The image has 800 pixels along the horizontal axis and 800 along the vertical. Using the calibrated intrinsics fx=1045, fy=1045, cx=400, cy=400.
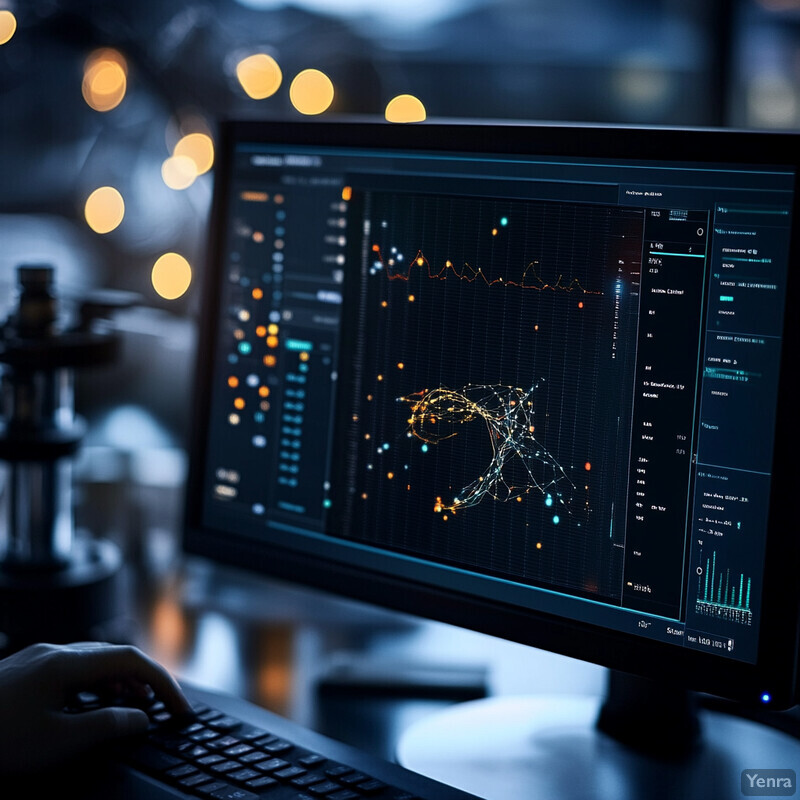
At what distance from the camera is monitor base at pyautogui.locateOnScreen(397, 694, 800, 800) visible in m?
0.77

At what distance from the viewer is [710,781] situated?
2.58ft

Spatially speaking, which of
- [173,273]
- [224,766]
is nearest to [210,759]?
[224,766]

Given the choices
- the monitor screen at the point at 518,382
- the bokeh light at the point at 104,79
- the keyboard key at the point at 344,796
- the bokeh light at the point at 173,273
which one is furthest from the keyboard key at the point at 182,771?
the bokeh light at the point at 104,79

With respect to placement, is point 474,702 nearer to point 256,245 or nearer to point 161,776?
point 161,776

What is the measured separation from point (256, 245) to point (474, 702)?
452mm

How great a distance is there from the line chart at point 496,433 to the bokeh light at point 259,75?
831 mm

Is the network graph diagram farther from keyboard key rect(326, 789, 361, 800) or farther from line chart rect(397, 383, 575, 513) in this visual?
keyboard key rect(326, 789, 361, 800)

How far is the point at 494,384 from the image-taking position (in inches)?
31.9

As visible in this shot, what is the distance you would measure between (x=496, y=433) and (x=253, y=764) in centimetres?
30

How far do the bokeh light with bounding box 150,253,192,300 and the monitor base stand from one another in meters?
0.80

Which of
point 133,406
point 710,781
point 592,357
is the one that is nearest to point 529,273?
point 592,357

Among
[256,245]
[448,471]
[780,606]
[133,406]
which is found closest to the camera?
[780,606]

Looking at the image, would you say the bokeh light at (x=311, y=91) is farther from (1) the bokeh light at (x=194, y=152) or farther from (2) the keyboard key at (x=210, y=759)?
(2) the keyboard key at (x=210, y=759)

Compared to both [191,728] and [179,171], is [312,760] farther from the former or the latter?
[179,171]
